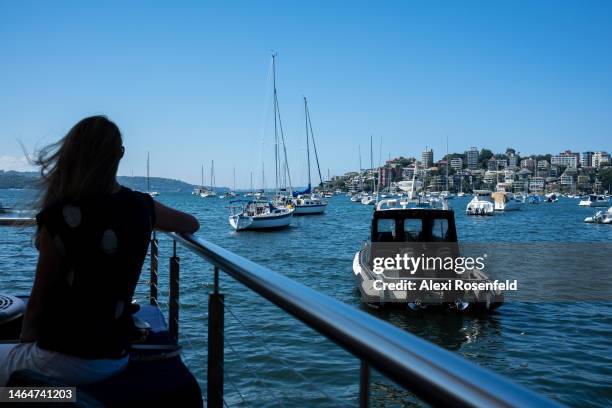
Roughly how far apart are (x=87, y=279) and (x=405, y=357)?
1301 millimetres

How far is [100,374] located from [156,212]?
0.80 m

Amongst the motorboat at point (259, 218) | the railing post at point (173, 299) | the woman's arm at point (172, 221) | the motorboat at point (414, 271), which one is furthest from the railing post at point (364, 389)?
the motorboat at point (259, 218)

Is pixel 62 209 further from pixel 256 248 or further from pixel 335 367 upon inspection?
pixel 256 248

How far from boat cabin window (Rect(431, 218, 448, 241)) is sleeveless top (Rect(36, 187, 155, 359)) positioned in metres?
15.7

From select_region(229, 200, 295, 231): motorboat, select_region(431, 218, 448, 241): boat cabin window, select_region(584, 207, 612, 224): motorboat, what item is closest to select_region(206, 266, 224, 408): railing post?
select_region(431, 218, 448, 241): boat cabin window

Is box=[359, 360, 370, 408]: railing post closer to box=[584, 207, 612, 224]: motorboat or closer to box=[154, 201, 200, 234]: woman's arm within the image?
box=[154, 201, 200, 234]: woman's arm

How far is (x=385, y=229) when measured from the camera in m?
17.5

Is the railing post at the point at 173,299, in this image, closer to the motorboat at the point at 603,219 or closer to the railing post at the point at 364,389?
the railing post at the point at 364,389

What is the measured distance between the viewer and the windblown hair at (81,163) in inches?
79.9

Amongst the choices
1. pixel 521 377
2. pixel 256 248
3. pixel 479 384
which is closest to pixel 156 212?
pixel 479 384

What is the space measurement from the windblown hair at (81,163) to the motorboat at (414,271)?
1409 cm

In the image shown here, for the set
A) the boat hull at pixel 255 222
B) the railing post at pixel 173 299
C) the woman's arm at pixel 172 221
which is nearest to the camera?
the woman's arm at pixel 172 221

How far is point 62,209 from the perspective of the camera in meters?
1.97

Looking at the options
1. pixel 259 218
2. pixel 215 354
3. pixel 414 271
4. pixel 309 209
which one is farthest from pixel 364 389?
pixel 309 209
